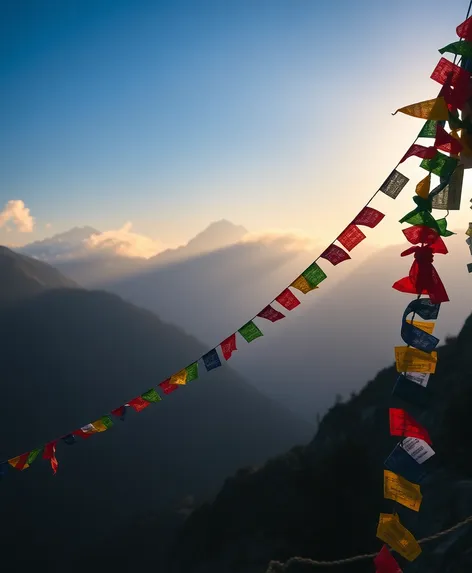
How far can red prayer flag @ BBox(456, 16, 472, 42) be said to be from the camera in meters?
3.84

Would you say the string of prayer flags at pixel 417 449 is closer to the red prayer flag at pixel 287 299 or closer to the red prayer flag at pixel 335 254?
the red prayer flag at pixel 335 254

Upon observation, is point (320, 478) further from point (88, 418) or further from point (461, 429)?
point (88, 418)

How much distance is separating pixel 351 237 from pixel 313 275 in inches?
33.2

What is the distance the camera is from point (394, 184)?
5.12 m

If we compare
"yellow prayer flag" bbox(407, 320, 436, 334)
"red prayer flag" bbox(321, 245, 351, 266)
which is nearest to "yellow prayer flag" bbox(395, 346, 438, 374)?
"yellow prayer flag" bbox(407, 320, 436, 334)

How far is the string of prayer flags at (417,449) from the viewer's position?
397cm

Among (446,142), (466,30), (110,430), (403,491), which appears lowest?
(110,430)

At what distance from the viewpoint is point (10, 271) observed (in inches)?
3890

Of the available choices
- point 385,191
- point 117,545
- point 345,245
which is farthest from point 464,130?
point 117,545

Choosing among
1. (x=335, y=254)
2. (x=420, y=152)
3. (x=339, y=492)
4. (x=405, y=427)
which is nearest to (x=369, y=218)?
(x=335, y=254)

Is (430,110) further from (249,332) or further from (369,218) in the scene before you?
(249,332)

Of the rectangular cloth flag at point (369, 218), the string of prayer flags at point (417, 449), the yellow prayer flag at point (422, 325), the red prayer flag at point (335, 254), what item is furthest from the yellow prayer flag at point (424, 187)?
the red prayer flag at point (335, 254)

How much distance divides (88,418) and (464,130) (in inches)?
3012

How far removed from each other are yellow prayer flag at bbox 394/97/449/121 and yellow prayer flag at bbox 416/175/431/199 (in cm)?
59
